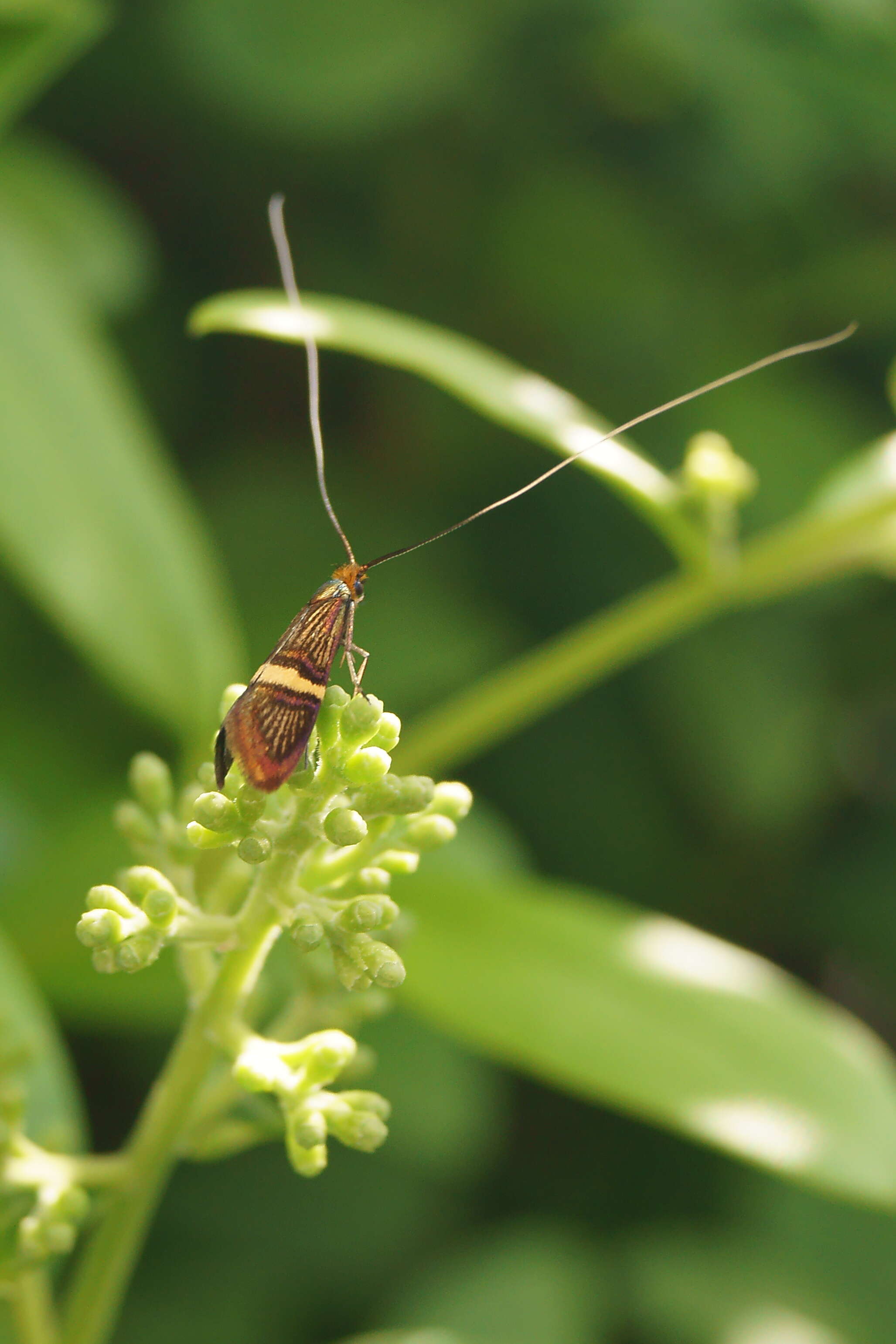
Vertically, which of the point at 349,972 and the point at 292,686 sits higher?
the point at 292,686

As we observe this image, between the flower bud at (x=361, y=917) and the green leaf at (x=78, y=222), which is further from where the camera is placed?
the green leaf at (x=78, y=222)

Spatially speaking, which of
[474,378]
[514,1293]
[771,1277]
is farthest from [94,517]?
[771,1277]

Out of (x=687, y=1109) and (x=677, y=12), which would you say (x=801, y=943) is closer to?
(x=687, y=1109)

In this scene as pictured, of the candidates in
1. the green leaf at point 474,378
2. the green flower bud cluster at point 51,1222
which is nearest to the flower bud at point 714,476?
the green leaf at point 474,378

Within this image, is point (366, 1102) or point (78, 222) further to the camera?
point (78, 222)

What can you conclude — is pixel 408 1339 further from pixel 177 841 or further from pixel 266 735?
pixel 266 735

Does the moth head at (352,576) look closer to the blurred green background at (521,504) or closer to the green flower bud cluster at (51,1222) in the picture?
the blurred green background at (521,504)

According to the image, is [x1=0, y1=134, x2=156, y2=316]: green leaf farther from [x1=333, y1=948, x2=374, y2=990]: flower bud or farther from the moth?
[x1=333, y1=948, x2=374, y2=990]: flower bud

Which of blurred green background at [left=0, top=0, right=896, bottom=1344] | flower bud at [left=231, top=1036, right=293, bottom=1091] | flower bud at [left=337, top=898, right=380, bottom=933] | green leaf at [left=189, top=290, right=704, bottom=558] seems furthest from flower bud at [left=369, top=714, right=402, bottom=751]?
blurred green background at [left=0, top=0, right=896, bottom=1344]
